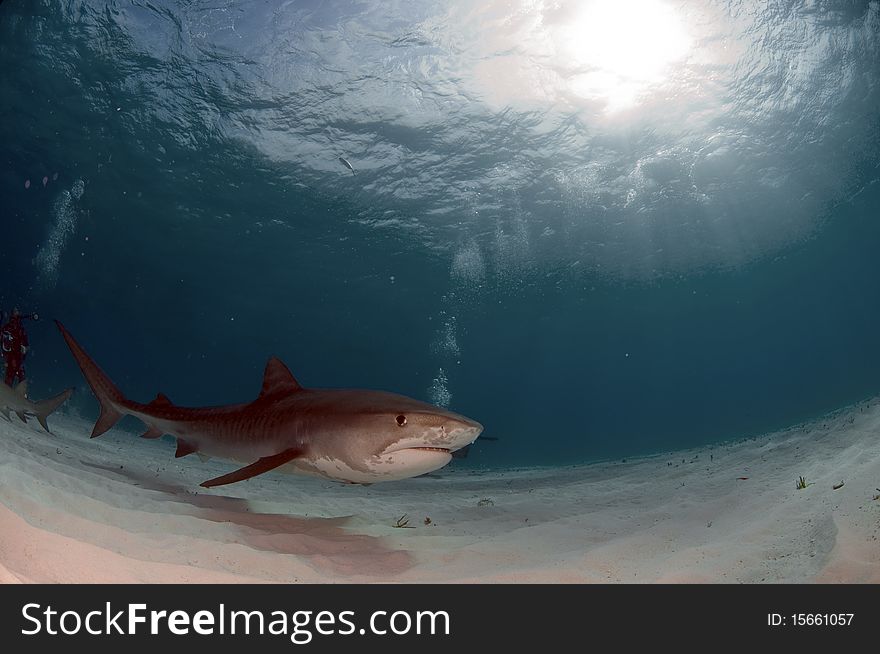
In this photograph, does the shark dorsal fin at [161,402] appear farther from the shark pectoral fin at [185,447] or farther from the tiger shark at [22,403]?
the tiger shark at [22,403]

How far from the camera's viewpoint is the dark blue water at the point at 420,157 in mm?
14258

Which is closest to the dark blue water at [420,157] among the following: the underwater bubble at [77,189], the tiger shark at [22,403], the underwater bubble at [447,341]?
the underwater bubble at [77,189]

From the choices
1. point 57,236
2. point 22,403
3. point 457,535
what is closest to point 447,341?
point 57,236

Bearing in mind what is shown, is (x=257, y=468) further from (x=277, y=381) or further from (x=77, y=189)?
(x=77, y=189)

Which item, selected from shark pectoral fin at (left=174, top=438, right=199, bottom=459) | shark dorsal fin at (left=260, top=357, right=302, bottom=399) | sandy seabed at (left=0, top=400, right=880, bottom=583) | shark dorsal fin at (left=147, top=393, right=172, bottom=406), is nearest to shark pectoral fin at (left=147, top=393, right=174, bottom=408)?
shark dorsal fin at (left=147, top=393, right=172, bottom=406)

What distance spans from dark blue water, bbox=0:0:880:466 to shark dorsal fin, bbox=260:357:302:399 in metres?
11.5

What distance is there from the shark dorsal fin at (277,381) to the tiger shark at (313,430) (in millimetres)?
10

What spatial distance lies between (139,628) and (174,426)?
3.34m

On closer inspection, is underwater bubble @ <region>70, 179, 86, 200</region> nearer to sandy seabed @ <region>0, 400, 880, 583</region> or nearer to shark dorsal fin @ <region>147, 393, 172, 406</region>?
sandy seabed @ <region>0, 400, 880, 583</region>

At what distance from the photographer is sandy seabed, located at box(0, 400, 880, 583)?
2.66 metres

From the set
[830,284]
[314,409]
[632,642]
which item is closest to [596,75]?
[314,409]

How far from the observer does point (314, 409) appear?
4047mm

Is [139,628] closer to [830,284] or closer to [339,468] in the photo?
[339,468]

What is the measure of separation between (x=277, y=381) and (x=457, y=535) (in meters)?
2.33
